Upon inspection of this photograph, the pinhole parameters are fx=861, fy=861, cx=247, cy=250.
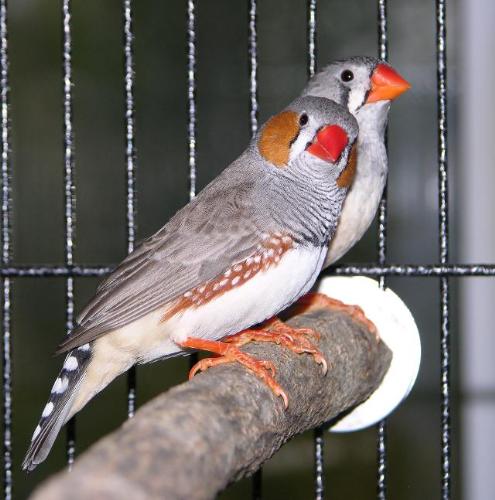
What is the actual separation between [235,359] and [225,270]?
6.5 inches

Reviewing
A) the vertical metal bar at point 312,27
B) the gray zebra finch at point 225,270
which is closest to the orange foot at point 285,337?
the gray zebra finch at point 225,270

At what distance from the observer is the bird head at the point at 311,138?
56.6 inches

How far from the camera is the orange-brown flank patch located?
1402 millimetres

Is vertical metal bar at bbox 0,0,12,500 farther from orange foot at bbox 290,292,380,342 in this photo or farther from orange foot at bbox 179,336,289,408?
orange foot at bbox 290,292,380,342

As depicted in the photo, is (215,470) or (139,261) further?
(139,261)

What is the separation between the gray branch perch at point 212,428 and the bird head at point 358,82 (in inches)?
20.5

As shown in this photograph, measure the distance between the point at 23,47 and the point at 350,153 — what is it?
1894mm

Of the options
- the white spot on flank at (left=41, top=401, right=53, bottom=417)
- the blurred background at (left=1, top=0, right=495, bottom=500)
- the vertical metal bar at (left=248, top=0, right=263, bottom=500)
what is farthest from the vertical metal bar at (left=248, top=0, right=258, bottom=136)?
the blurred background at (left=1, top=0, right=495, bottom=500)

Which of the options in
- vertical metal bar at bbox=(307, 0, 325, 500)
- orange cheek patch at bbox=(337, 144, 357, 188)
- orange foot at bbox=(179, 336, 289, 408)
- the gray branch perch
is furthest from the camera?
vertical metal bar at bbox=(307, 0, 325, 500)

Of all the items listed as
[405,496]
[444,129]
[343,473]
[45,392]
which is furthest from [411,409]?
[444,129]

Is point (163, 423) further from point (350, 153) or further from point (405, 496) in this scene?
point (405, 496)

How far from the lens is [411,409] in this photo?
9.53 feet

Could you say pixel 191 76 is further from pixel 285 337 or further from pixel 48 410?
pixel 48 410

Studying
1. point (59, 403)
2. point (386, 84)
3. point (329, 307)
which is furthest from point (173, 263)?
point (386, 84)
